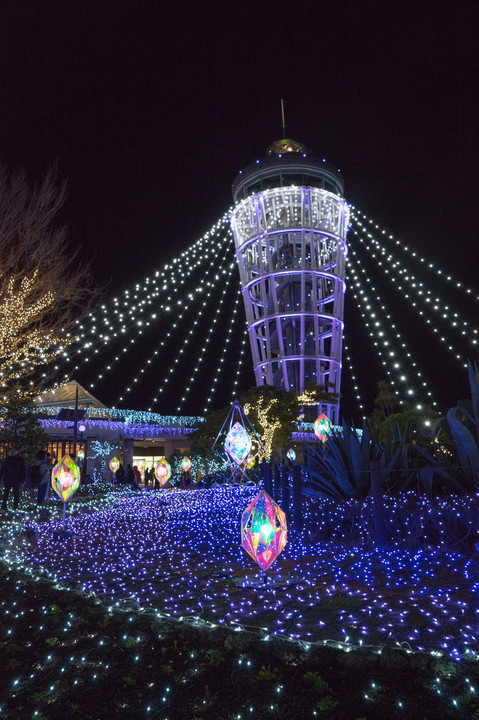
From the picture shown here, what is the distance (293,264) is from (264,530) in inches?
1341

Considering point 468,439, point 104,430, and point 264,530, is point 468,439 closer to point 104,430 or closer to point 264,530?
point 264,530

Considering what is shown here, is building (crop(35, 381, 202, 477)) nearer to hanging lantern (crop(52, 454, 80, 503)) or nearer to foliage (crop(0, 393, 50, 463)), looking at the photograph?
foliage (crop(0, 393, 50, 463))

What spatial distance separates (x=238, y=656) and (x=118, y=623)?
115 centimetres

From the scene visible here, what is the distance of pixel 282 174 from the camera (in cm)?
3734

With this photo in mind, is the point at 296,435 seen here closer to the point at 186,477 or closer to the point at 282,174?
the point at 186,477

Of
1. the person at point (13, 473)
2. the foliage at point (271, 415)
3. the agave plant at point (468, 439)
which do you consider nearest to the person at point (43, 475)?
the person at point (13, 473)

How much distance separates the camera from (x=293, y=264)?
37031mm

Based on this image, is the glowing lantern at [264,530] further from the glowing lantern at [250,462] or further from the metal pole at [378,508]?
the glowing lantern at [250,462]

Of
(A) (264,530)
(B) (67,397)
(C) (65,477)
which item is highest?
(B) (67,397)

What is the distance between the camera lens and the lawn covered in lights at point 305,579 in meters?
3.42

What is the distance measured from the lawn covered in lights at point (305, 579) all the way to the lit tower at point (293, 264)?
92.1 ft

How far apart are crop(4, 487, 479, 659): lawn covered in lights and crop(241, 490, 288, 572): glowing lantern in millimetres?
373

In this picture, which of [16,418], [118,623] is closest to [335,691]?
[118,623]

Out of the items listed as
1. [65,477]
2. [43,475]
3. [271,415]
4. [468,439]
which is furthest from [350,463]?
[271,415]
